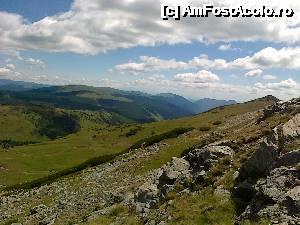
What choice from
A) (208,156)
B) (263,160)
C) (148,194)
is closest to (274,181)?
(263,160)

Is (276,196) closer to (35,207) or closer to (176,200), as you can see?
(176,200)

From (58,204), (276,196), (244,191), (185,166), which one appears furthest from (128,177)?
(276,196)

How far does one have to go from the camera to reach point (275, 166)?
86.7 ft

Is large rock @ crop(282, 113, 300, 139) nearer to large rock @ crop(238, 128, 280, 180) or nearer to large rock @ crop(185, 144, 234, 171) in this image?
large rock @ crop(238, 128, 280, 180)

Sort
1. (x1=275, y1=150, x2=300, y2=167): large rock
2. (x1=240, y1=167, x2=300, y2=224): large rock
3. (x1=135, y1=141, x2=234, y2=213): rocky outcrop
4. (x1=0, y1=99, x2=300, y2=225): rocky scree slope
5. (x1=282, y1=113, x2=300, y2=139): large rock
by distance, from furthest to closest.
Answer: (x1=135, y1=141, x2=234, y2=213): rocky outcrop < (x1=282, y1=113, x2=300, y2=139): large rock < (x1=275, y1=150, x2=300, y2=167): large rock < (x1=0, y1=99, x2=300, y2=225): rocky scree slope < (x1=240, y1=167, x2=300, y2=224): large rock

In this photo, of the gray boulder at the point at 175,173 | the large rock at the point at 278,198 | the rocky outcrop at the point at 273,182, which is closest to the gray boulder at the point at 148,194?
the gray boulder at the point at 175,173

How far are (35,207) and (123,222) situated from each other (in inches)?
984

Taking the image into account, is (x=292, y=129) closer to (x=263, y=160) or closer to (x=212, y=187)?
(x=263, y=160)

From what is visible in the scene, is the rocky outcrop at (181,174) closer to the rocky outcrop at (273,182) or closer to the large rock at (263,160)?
the large rock at (263,160)

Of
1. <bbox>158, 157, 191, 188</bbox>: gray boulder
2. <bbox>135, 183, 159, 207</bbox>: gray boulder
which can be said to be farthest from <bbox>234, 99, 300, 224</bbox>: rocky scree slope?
<bbox>135, 183, 159, 207</bbox>: gray boulder

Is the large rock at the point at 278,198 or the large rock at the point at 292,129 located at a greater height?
the large rock at the point at 292,129

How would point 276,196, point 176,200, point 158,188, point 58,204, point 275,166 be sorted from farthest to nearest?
point 58,204
point 158,188
point 176,200
point 275,166
point 276,196

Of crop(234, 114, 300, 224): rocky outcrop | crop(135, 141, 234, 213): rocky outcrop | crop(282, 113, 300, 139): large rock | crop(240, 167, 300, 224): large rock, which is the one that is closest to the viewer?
crop(240, 167, 300, 224): large rock

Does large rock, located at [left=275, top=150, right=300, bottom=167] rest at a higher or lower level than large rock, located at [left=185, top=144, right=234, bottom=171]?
higher
